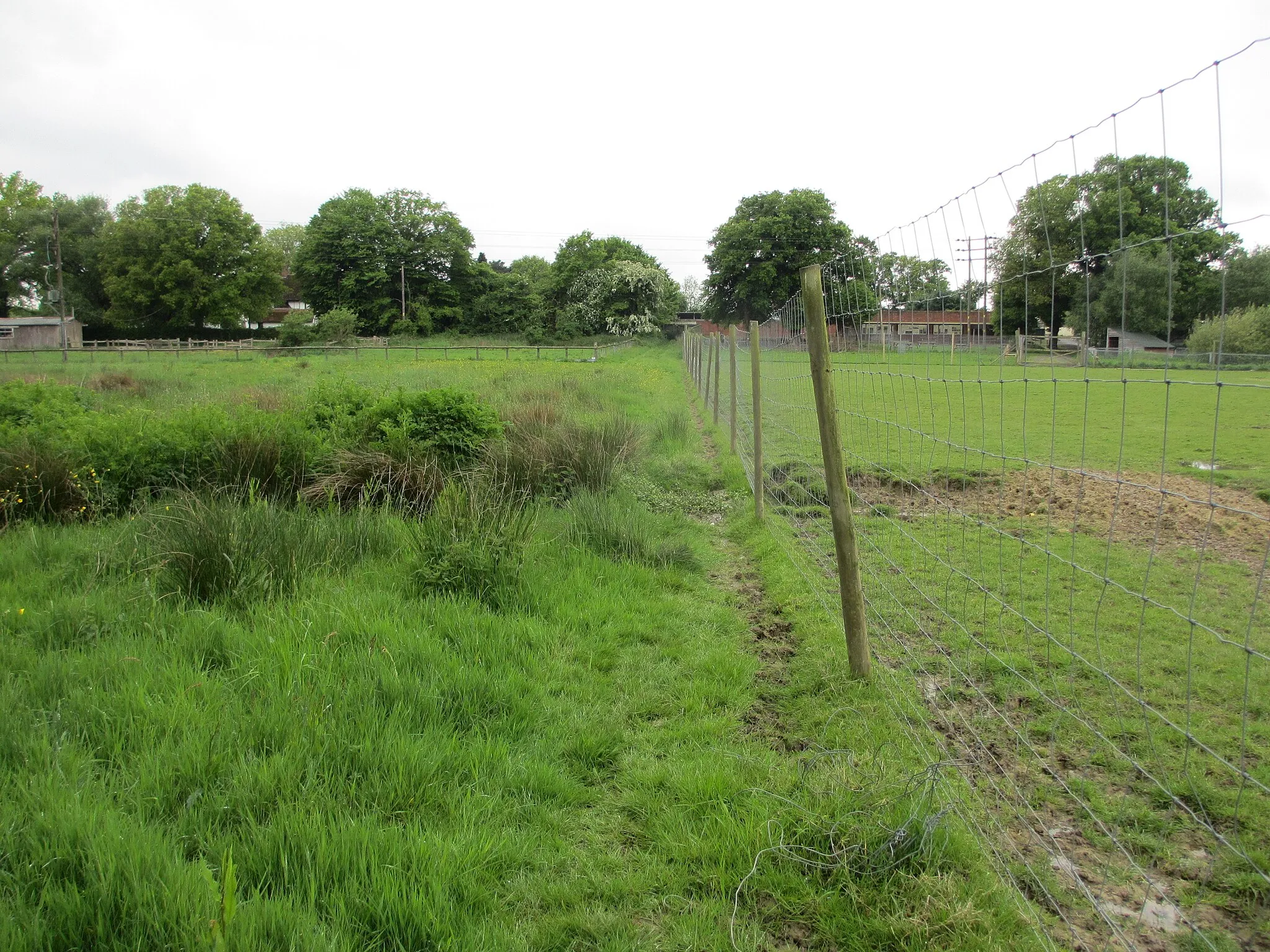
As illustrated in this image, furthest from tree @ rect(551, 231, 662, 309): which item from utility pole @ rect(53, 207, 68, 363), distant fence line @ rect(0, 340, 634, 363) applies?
utility pole @ rect(53, 207, 68, 363)

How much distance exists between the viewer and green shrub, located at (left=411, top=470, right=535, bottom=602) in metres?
4.52

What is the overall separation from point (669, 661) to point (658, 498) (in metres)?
3.53

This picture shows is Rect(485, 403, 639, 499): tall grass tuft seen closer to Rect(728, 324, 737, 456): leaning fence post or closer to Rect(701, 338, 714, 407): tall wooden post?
Rect(728, 324, 737, 456): leaning fence post

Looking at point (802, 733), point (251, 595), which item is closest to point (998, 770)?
point (802, 733)

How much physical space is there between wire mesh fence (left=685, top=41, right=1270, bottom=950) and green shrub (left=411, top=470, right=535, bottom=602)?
6.79 feet

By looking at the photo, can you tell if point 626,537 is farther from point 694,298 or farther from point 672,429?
point 694,298

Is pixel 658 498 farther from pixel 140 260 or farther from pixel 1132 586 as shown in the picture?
pixel 140 260

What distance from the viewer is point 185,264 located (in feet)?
201

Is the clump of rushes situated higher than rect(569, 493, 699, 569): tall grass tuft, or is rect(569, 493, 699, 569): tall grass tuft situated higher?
the clump of rushes

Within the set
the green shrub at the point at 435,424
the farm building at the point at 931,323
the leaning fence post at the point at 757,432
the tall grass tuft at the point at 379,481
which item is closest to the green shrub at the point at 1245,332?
the farm building at the point at 931,323

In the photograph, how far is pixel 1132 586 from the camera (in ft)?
15.4

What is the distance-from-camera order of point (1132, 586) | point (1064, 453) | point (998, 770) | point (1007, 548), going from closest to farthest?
point (998, 770)
point (1132, 586)
point (1007, 548)
point (1064, 453)

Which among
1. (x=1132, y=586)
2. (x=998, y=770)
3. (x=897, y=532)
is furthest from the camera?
(x=897, y=532)

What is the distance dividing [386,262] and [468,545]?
69815 mm
